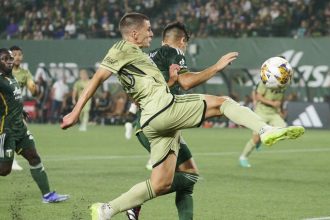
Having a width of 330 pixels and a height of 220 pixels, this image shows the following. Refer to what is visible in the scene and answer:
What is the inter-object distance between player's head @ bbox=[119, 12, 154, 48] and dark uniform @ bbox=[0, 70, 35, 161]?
4.22 meters

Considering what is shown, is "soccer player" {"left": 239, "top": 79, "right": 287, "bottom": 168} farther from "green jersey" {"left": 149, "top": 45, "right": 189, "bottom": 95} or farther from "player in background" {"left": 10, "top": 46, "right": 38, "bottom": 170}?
"green jersey" {"left": 149, "top": 45, "right": 189, "bottom": 95}

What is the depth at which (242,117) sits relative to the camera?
338 inches

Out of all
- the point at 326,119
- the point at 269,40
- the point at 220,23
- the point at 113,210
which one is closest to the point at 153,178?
the point at 113,210

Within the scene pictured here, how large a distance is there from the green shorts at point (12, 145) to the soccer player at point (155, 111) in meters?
4.13

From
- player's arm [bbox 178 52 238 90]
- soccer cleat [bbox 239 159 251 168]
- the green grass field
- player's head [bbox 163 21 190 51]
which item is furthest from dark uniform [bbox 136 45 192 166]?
soccer cleat [bbox 239 159 251 168]

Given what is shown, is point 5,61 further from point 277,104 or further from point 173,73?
point 277,104

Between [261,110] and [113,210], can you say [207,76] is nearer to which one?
[113,210]

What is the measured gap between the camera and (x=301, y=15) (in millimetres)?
36781

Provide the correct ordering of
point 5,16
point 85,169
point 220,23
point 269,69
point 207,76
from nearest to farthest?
point 207,76 < point 269,69 < point 85,169 < point 220,23 < point 5,16

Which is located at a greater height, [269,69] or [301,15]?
[269,69]

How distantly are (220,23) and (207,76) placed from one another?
96.4 ft

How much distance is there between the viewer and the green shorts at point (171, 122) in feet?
28.7

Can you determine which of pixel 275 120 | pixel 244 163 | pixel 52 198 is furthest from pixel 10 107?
pixel 275 120

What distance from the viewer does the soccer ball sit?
10483 mm
